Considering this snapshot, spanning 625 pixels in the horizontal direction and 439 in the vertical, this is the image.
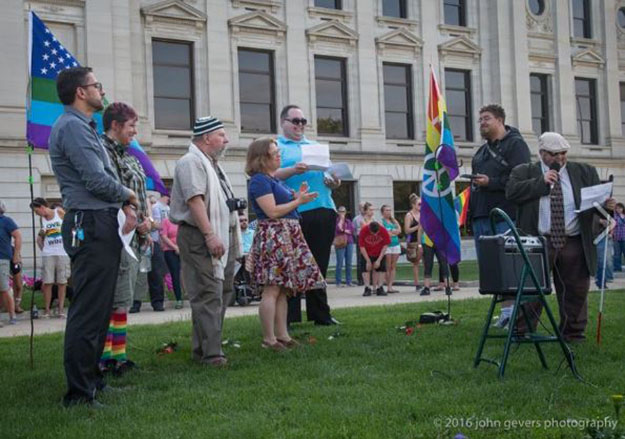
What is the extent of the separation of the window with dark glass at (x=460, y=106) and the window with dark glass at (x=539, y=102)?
3.73 m

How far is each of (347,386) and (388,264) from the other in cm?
1194

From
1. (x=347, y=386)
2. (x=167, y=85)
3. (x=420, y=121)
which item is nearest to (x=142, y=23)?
(x=167, y=85)

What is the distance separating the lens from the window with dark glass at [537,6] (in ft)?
130

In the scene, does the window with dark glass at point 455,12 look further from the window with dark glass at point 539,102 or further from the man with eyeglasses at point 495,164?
the man with eyeglasses at point 495,164

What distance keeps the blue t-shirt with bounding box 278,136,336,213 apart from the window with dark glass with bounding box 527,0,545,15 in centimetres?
3354

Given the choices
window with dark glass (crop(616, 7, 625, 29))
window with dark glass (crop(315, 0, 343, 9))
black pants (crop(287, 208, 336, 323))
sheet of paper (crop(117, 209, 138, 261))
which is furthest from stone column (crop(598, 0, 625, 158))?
sheet of paper (crop(117, 209, 138, 261))

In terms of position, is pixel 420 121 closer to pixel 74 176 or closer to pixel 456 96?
pixel 456 96

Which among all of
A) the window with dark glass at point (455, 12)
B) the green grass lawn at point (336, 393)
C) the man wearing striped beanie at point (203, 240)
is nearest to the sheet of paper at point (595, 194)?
the green grass lawn at point (336, 393)

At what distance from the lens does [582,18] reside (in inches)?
1646

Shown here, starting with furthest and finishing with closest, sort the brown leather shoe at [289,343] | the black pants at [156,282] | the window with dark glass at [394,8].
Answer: the window with dark glass at [394,8], the black pants at [156,282], the brown leather shoe at [289,343]

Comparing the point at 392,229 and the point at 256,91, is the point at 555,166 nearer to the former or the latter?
the point at 392,229

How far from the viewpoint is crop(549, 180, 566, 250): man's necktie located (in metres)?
7.87

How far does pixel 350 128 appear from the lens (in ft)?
112

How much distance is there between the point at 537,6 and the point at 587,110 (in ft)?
Answer: 19.6
